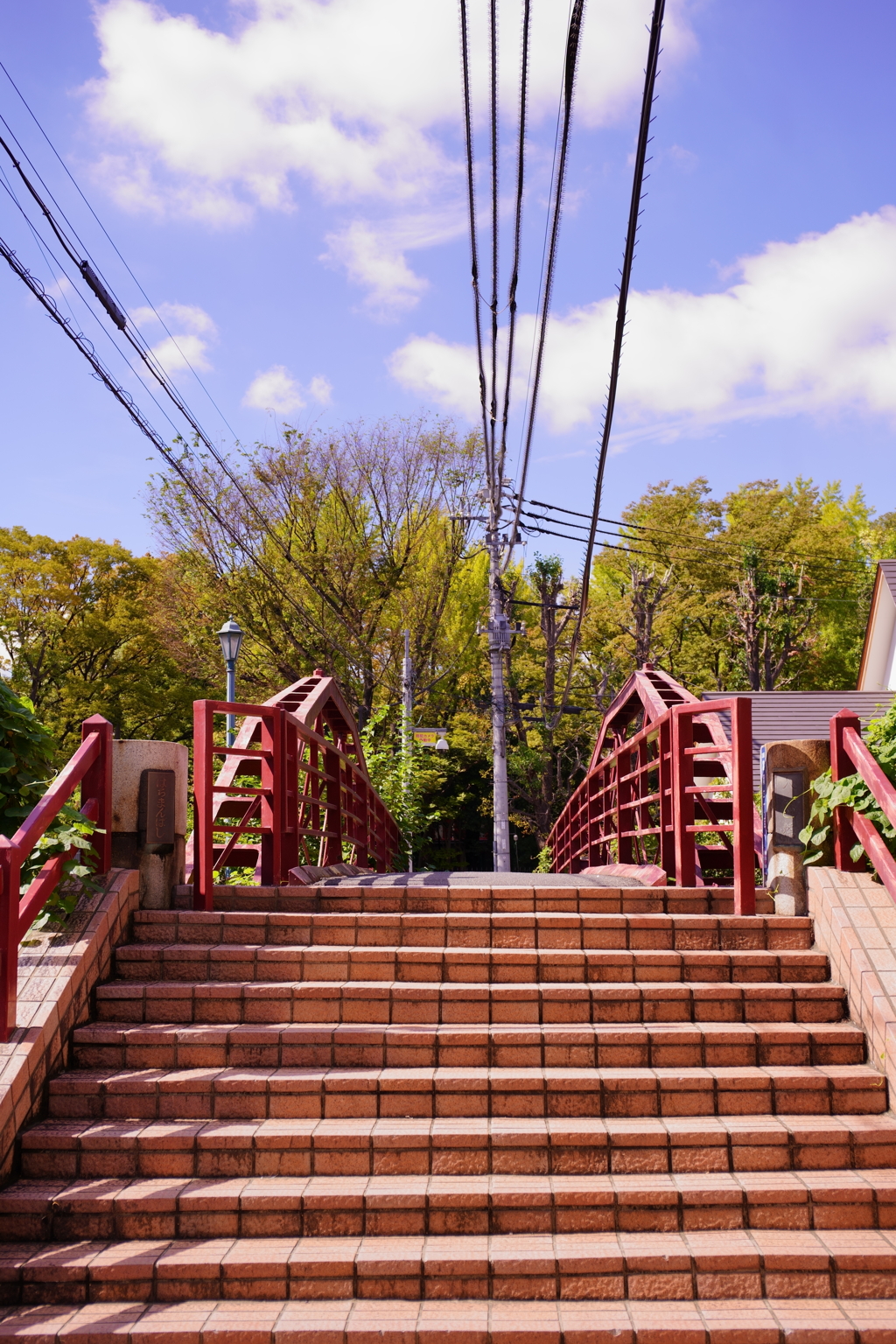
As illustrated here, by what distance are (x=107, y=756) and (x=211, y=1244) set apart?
272 cm

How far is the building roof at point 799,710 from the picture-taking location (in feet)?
64.7

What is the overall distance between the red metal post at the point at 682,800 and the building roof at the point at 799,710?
12.8 metres

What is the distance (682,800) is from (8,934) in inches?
165

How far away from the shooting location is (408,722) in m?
20.1

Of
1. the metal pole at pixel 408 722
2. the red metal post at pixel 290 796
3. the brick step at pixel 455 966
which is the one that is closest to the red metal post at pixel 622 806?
the red metal post at pixel 290 796

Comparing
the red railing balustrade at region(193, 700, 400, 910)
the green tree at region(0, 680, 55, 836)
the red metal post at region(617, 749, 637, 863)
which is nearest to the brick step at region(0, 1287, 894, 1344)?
the red railing balustrade at region(193, 700, 400, 910)

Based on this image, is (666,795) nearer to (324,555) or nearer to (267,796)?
(267,796)

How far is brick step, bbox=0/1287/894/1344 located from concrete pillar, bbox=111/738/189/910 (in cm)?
241

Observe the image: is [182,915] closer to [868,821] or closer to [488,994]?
[488,994]

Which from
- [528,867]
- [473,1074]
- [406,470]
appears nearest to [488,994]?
[473,1074]

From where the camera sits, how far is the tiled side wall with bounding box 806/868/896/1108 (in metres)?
4.61

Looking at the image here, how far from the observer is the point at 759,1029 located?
4.80 meters

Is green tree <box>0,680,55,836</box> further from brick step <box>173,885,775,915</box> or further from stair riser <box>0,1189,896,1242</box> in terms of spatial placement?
stair riser <box>0,1189,896,1242</box>

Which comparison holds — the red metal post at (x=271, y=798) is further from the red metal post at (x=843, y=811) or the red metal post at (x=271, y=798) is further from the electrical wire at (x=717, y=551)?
the electrical wire at (x=717, y=551)
